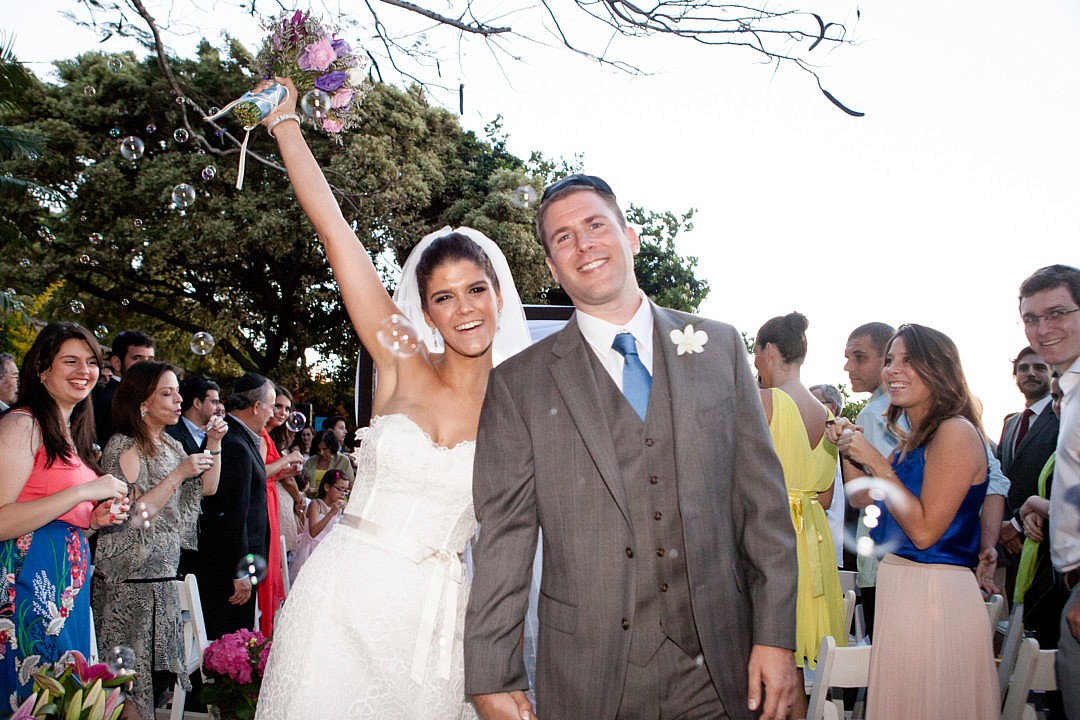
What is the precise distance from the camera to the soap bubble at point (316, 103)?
9.94 ft

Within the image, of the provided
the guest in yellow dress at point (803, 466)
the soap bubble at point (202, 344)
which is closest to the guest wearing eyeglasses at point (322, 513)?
the soap bubble at point (202, 344)

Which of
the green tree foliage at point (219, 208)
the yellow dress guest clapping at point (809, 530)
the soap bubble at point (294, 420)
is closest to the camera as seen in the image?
the yellow dress guest clapping at point (809, 530)

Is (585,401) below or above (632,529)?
above

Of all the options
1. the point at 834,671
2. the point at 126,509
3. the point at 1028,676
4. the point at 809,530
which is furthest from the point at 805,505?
the point at 126,509

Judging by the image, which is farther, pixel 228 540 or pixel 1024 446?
pixel 228 540

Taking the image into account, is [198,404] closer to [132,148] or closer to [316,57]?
[132,148]

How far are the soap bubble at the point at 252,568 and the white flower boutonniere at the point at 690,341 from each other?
13.8ft

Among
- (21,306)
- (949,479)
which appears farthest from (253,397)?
(21,306)

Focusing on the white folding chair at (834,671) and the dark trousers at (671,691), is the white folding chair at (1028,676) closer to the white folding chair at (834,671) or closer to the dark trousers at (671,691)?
the white folding chair at (834,671)

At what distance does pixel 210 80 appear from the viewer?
15.8 metres

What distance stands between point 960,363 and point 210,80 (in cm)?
1597

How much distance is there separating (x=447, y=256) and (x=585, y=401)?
A: 0.86m

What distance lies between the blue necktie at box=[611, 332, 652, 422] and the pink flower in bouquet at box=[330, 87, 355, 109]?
5.21ft

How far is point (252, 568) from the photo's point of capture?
18.0ft
